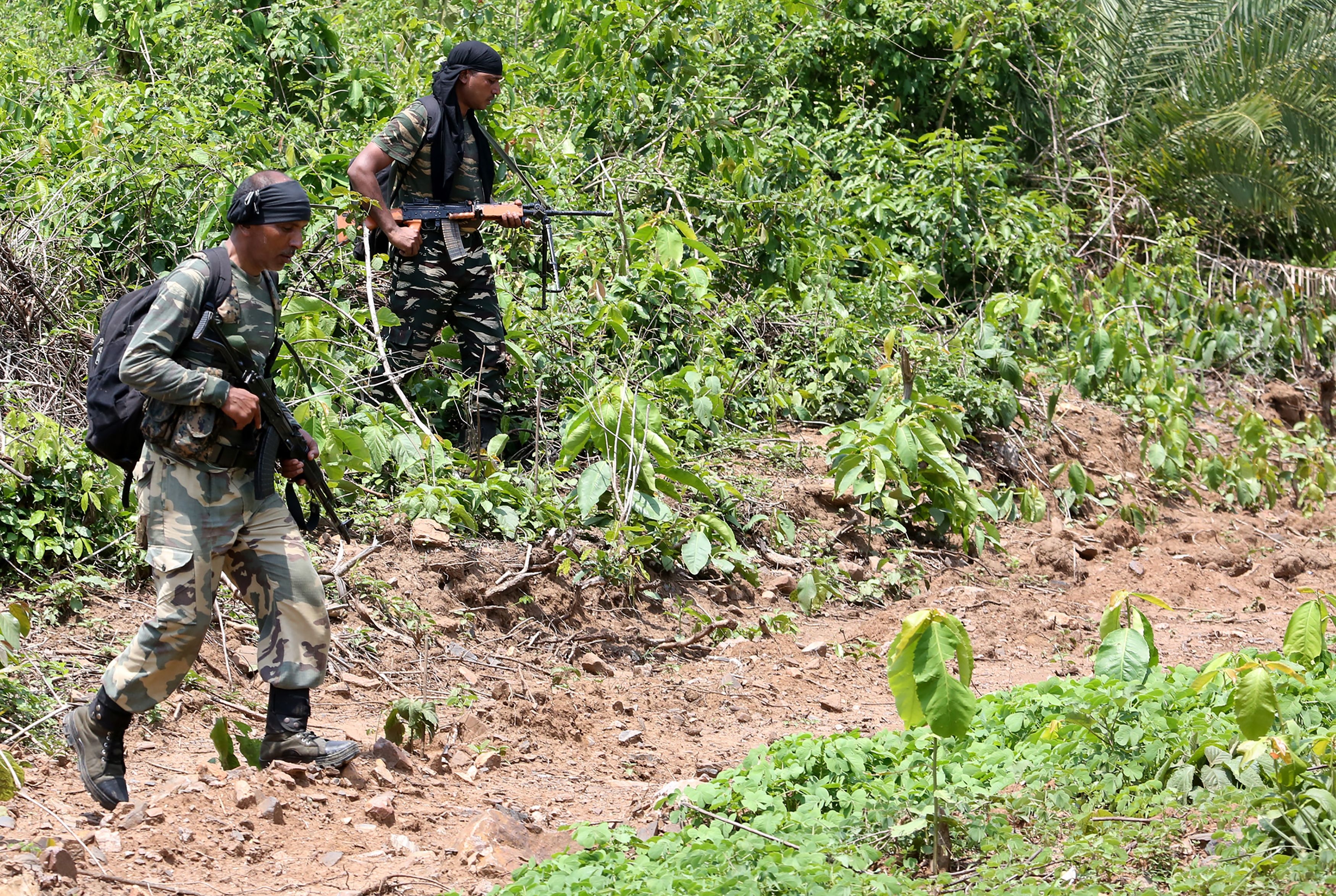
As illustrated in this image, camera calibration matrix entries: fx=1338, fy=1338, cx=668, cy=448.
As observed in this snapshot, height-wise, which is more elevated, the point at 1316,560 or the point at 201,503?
the point at 201,503

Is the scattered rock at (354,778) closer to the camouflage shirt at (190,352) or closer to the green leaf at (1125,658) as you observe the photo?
the camouflage shirt at (190,352)

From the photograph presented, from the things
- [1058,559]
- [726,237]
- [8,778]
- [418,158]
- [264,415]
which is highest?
[418,158]

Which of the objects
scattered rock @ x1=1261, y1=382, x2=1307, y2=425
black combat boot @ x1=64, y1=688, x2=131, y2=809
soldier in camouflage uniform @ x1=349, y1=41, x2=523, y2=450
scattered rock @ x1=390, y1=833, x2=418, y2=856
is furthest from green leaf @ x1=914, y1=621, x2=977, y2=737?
scattered rock @ x1=1261, y1=382, x2=1307, y2=425

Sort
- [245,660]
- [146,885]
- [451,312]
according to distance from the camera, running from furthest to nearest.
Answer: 1. [451,312]
2. [245,660]
3. [146,885]

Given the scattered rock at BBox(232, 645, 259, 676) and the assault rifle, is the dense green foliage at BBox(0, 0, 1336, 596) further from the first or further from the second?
the assault rifle

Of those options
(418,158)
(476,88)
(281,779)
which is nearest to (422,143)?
(418,158)

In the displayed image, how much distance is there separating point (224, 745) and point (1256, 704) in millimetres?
2601

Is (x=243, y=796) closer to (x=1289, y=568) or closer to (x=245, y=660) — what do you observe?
(x=245, y=660)

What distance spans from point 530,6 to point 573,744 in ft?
23.5

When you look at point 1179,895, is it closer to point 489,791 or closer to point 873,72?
point 489,791

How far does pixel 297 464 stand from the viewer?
A: 3719mm

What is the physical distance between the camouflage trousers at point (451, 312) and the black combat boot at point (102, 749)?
2.62m

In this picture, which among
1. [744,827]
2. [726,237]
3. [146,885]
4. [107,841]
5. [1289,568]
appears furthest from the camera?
[726,237]

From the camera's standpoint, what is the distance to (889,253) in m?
8.65
